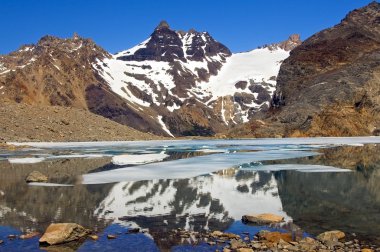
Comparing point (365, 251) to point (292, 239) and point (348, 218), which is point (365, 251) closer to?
point (292, 239)

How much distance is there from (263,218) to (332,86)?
375 feet

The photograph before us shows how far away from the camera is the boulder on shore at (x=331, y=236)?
13.7 metres

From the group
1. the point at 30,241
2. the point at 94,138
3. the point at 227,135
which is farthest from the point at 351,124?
the point at 30,241

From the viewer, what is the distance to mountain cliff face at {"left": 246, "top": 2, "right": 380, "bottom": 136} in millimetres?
111312

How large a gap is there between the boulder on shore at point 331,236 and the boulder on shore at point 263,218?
255cm

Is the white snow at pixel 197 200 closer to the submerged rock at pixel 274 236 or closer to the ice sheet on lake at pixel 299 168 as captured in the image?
the submerged rock at pixel 274 236

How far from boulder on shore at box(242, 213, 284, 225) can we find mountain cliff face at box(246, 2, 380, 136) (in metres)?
96.3

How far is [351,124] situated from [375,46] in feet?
144

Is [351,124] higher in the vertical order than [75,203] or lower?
higher

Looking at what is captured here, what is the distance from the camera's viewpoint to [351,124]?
110 metres

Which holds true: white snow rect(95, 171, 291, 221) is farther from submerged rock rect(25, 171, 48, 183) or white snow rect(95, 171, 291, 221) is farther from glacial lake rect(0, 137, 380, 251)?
submerged rock rect(25, 171, 48, 183)

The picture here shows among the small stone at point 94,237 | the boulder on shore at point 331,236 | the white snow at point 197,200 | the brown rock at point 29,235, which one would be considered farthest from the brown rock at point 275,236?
the brown rock at point 29,235

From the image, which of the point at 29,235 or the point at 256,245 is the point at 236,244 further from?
the point at 29,235

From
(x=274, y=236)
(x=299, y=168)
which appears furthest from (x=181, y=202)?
(x=299, y=168)
